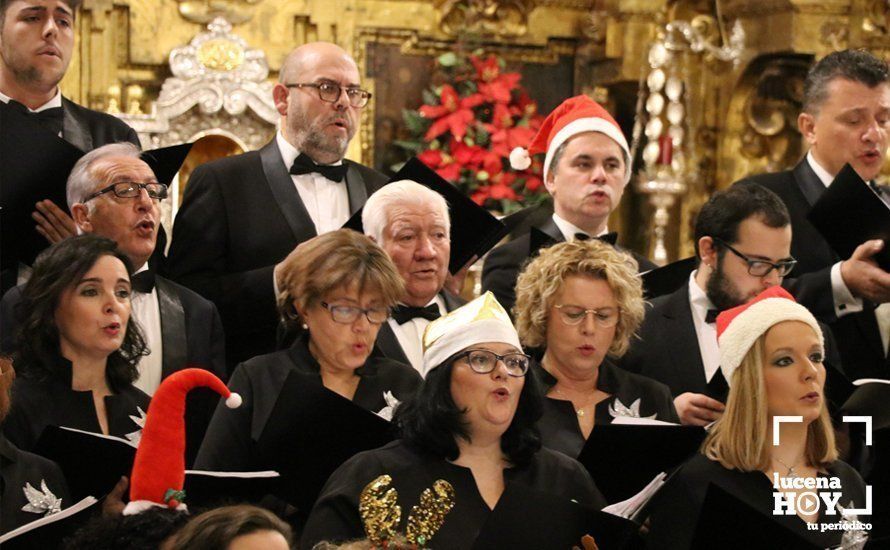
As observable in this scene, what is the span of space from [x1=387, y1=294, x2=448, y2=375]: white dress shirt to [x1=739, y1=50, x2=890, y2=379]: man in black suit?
1350 mm

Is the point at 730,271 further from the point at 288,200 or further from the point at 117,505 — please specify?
the point at 117,505

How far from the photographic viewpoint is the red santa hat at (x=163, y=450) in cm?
276

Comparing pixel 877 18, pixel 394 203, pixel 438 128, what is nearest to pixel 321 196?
pixel 394 203

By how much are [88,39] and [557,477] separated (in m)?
3.88

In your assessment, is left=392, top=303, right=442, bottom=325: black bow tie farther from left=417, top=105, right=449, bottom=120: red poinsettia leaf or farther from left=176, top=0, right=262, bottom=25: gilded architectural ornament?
left=176, top=0, right=262, bottom=25: gilded architectural ornament

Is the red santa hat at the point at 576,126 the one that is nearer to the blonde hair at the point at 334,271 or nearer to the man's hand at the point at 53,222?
the blonde hair at the point at 334,271

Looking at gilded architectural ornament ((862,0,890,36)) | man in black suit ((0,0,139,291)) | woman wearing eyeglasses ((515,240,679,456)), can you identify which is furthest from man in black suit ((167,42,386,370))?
gilded architectural ornament ((862,0,890,36))

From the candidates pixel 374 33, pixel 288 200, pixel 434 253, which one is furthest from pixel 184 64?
pixel 434 253

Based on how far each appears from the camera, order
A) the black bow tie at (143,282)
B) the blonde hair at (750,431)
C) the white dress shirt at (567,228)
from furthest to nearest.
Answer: the white dress shirt at (567,228)
the black bow tie at (143,282)
the blonde hair at (750,431)

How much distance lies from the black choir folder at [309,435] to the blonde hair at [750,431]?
0.74 m

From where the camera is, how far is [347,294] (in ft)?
12.0

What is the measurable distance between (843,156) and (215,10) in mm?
2905

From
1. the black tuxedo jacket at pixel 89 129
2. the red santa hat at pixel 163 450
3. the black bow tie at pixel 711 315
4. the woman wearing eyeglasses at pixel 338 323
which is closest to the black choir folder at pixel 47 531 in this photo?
the red santa hat at pixel 163 450

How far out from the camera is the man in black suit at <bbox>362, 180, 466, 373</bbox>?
413 cm
